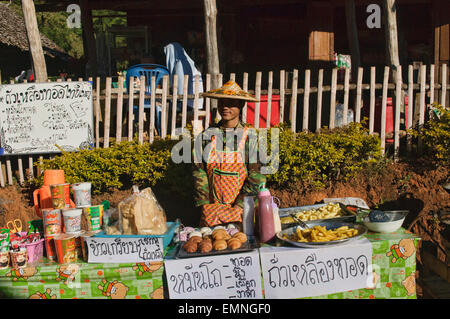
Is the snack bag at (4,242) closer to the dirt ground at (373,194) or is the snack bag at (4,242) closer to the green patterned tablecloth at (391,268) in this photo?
the dirt ground at (373,194)

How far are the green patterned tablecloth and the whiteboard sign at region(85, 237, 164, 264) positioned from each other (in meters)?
1.20

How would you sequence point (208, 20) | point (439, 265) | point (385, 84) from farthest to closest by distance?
point (208, 20)
point (385, 84)
point (439, 265)

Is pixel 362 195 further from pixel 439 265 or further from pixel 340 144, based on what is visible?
pixel 439 265

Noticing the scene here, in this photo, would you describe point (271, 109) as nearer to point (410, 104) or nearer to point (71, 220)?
point (410, 104)

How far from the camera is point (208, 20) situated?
6496 mm

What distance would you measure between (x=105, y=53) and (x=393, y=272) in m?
9.63

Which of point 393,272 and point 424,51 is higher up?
point 424,51

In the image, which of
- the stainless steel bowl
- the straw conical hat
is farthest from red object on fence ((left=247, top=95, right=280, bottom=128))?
the stainless steel bowl

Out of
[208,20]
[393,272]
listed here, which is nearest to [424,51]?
[208,20]

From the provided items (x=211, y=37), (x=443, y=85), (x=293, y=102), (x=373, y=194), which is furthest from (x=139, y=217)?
(x=443, y=85)

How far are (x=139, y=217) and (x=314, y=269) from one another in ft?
4.22

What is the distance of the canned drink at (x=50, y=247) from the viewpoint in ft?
10.6

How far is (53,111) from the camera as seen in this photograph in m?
6.14

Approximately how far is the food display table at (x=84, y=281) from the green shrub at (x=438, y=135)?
407 cm
